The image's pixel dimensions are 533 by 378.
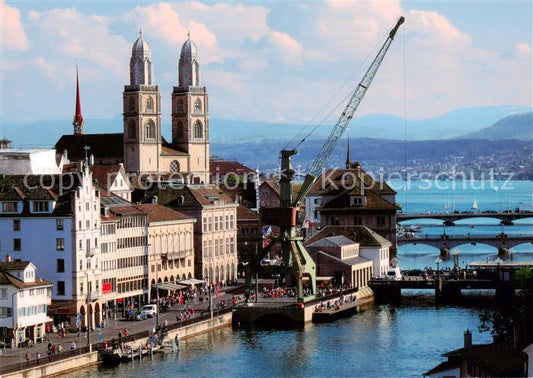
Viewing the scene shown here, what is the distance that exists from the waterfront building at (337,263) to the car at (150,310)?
23.6m

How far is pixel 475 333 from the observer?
10250 cm

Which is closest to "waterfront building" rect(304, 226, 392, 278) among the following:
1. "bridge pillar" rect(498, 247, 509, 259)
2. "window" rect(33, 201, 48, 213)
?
"window" rect(33, 201, 48, 213)

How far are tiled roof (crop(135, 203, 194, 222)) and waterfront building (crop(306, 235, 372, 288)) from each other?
9295 mm

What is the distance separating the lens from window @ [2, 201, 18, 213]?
10719 centimetres

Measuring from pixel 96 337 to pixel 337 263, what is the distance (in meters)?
37.7

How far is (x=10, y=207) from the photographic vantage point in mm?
107438

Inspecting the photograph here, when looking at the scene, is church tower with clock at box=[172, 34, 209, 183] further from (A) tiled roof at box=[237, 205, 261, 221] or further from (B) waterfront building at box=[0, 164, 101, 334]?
(B) waterfront building at box=[0, 164, 101, 334]

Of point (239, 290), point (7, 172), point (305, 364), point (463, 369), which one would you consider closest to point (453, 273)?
point (239, 290)

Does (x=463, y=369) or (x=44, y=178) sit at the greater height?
(x=44, y=178)

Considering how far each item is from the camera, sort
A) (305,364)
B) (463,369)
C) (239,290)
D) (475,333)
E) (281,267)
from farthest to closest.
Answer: (239,290) → (281,267) → (475,333) → (305,364) → (463,369)

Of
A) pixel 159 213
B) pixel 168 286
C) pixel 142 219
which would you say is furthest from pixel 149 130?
pixel 142 219

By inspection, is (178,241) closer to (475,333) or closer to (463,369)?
(475,333)

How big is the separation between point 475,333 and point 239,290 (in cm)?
3104

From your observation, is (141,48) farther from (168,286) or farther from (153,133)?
(168,286)
